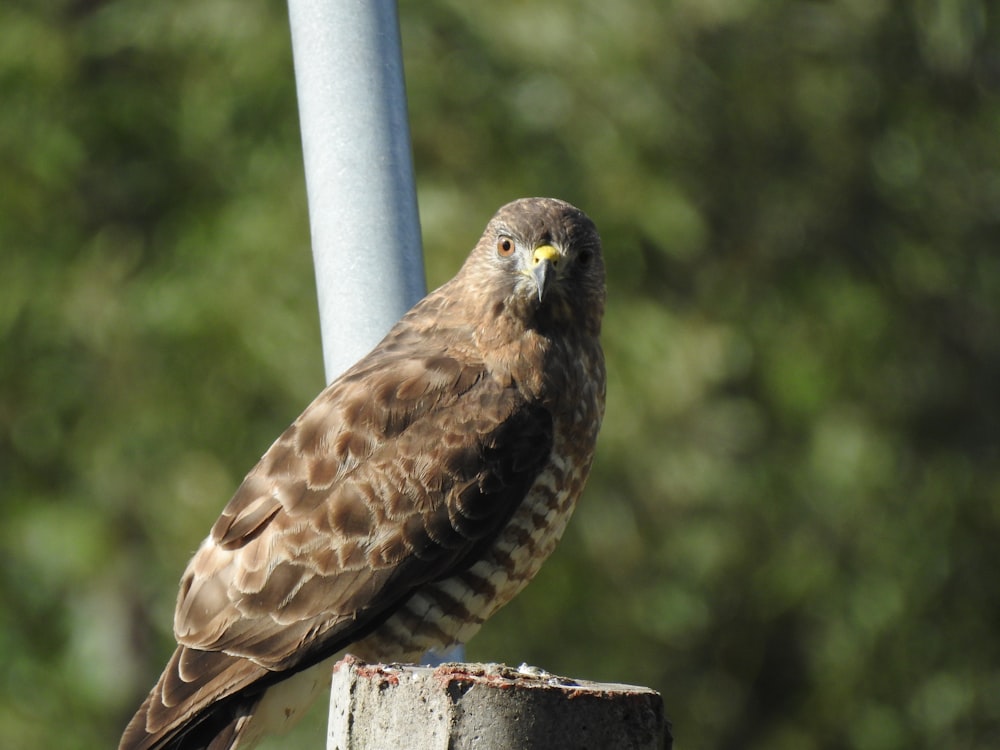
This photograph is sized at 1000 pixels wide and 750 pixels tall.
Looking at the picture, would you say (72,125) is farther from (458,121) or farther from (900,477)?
(900,477)

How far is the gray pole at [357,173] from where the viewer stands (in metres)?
2.68

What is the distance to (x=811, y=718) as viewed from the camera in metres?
8.72

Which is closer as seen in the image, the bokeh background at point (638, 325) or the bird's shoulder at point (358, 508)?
the bird's shoulder at point (358, 508)

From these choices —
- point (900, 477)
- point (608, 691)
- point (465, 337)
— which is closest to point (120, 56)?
point (900, 477)

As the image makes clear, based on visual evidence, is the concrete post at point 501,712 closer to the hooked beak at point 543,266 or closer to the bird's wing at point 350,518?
the bird's wing at point 350,518

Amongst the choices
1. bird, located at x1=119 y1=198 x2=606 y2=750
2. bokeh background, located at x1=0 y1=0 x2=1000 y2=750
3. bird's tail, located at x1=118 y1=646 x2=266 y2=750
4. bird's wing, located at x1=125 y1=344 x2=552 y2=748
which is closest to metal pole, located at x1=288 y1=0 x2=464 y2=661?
bird, located at x1=119 y1=198 x2=606 y2=750

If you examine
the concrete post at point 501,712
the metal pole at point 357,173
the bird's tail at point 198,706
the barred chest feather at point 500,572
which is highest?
the metal pole at point 357,173

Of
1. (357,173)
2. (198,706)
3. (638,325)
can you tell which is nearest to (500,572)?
(198,706)

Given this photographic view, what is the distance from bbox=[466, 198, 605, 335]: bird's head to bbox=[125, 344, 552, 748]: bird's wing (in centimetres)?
31

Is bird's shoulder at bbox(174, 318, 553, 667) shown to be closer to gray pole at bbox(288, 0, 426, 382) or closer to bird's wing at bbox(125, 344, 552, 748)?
bird's wing at bbox(125, 344, 552, 748)

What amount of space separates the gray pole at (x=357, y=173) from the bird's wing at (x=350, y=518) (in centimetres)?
70

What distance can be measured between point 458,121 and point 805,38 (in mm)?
1943

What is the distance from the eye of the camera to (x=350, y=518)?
11.3ft

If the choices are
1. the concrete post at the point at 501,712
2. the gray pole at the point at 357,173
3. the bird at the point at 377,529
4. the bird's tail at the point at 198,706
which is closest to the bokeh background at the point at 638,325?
the bird at the point at 377,529
